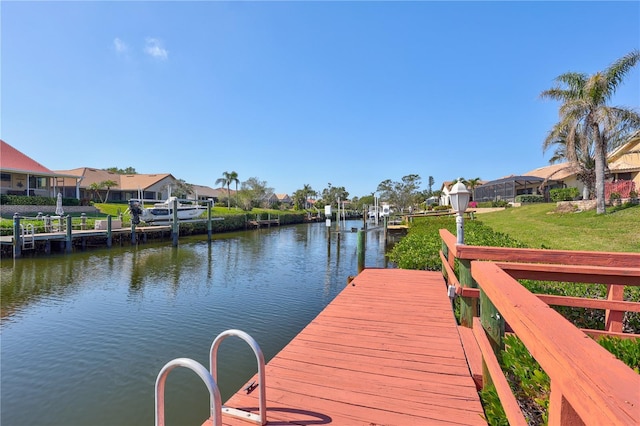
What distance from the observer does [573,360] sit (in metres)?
0.88

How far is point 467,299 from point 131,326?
24.4 ft

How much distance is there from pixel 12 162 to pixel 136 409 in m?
34.9

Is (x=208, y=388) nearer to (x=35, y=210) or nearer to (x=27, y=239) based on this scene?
(x=27, y=239)

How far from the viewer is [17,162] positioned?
98.0 ft

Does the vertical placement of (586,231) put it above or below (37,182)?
below

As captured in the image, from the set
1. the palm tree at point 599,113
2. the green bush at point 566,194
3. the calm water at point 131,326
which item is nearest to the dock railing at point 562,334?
the calm water at point 131,326

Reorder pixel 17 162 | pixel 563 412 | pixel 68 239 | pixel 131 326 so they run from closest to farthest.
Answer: pixel 563 412
pixel 131 326
pixel 68 239
pixel 17 162

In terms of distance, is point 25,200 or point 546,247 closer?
point 546,247

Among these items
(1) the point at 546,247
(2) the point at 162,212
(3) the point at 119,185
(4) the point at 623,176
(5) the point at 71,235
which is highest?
(3) the point at 119,185

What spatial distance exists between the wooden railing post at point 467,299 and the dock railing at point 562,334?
45 millimetres

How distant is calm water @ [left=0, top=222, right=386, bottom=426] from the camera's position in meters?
5.01

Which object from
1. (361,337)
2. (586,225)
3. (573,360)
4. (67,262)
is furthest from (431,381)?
(67,262)

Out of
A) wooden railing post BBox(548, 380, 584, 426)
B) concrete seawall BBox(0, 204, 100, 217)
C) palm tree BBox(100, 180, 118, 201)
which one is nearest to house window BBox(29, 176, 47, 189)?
concrete seawall BBox(0, 204, 100, 217)

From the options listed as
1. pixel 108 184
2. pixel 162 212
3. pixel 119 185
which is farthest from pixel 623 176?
pixel 119 185
